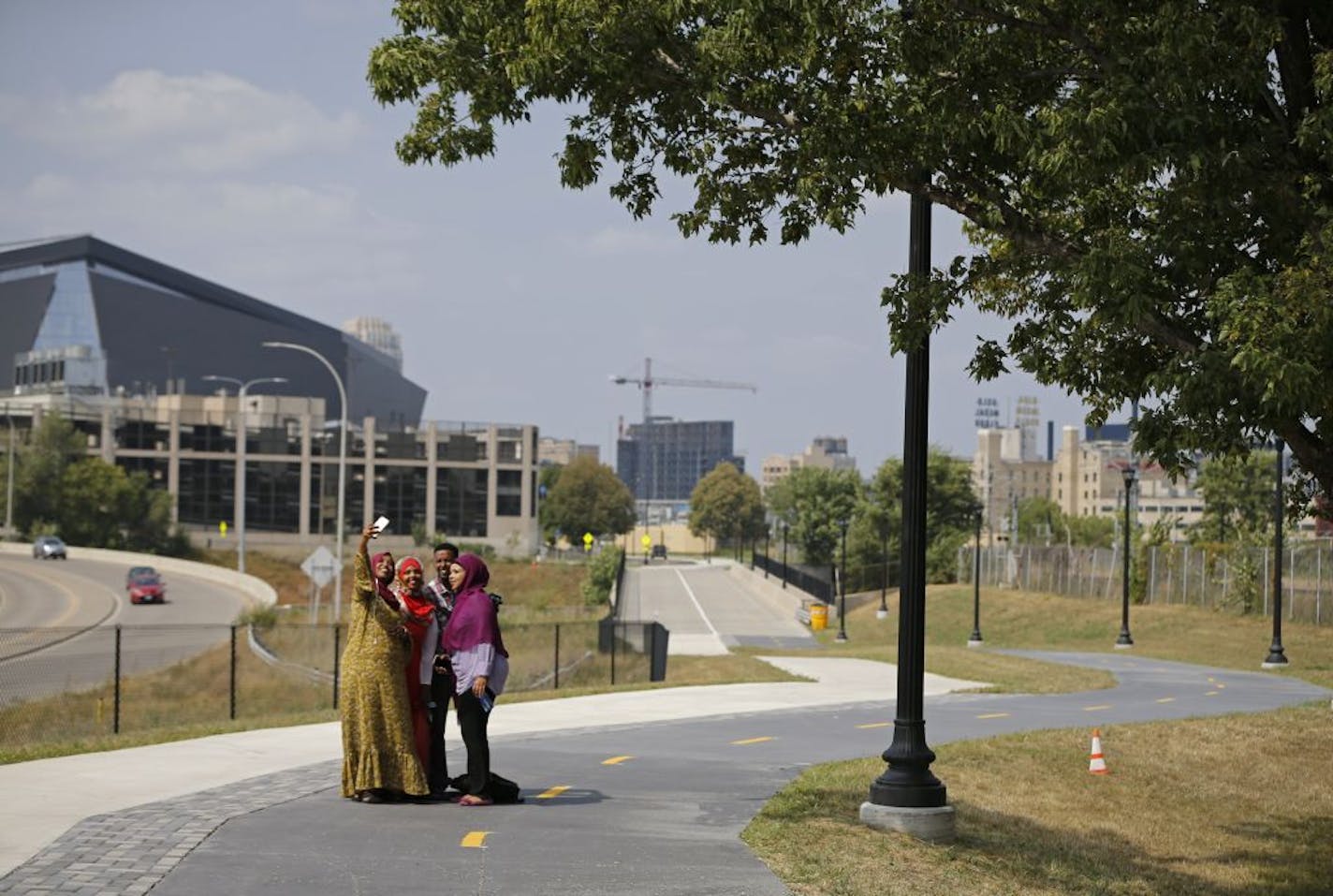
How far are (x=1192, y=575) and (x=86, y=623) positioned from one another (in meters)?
40.3

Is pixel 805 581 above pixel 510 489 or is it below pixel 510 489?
below

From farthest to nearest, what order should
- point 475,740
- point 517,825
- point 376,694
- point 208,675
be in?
point 208,675 → point 475,740 → point 376,694 → point 517,825

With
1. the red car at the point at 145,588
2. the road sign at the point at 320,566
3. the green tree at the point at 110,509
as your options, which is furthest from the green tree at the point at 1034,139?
the green tree at the point at 110,509

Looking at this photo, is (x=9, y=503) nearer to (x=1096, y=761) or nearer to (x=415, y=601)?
(x=1096, y=761)

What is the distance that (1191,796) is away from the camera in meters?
18.4

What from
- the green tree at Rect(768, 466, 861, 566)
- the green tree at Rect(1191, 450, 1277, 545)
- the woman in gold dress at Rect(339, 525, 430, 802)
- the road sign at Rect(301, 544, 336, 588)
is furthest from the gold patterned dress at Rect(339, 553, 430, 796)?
the green tree at Rect(768, 466, 861, 566)

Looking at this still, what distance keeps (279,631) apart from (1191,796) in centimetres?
3985

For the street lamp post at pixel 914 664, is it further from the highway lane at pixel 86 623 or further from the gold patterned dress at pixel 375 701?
the highway lane at pixel 86 623

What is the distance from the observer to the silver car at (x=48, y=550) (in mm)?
98375

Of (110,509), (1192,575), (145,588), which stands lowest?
(145,588)

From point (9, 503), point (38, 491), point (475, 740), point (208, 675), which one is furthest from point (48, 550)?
point (475, 740)

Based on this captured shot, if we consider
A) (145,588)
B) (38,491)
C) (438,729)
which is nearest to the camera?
(438,729)

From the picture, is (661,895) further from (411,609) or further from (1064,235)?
(1064,235)

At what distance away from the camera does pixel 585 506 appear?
578ft
